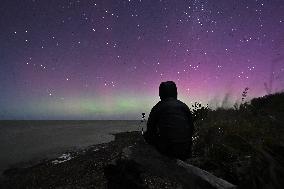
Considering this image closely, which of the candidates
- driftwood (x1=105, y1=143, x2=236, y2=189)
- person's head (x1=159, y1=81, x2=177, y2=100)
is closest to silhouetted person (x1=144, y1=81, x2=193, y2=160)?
person's head (x1=159, y1=81, x2=177, y2=100)

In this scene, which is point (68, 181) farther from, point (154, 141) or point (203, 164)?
point (154, 141)

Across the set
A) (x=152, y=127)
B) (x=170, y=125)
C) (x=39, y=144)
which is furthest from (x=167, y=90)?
(x=39, y=144)

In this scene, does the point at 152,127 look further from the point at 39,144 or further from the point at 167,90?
the point at 39,144

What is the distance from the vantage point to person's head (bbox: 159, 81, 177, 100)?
7.26 m

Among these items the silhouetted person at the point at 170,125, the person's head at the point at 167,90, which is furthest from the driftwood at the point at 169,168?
the person's head at the point at 167,90

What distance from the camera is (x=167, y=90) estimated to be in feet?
23.8

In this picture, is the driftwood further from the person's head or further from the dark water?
the dark water

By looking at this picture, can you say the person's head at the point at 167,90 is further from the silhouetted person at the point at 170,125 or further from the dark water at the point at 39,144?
the dark water at the point at 39,144

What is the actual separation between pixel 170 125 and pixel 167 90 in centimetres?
85

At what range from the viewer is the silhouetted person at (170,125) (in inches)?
275

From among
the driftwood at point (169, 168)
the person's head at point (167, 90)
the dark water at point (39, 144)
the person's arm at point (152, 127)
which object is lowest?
the dark water at point (39, 144)

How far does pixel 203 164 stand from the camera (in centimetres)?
912

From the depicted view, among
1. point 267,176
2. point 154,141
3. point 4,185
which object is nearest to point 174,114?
point 154,141

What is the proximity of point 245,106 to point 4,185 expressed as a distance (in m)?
18.7
